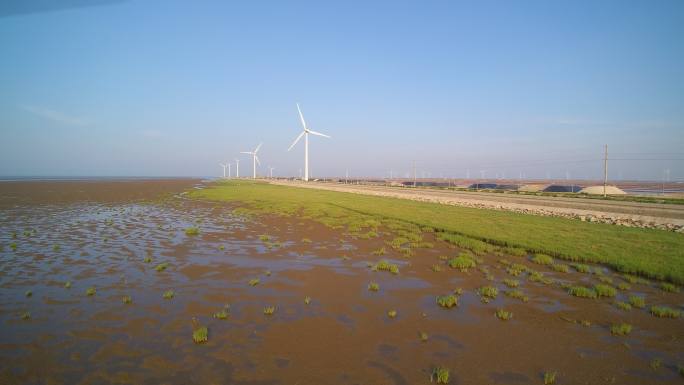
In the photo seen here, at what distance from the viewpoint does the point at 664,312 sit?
981 cm

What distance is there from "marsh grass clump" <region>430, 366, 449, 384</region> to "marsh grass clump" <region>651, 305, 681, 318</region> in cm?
739

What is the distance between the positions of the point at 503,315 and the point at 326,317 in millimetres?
4949

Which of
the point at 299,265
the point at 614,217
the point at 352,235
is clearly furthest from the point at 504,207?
the point at 299,265

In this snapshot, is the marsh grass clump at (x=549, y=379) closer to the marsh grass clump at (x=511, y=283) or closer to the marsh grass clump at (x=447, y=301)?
the marsh grass clump at (x=447, y=301)

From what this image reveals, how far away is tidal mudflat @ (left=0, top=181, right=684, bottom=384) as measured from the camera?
7039 mm

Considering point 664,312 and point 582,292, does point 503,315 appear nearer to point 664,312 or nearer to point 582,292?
point 582,292

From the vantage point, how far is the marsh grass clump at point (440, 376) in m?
6.69

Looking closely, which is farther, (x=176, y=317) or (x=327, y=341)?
(x=176, y=317)

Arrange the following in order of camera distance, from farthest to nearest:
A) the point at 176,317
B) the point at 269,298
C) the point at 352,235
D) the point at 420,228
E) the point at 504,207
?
the point at 504,207 → the point at 420,228 → the point at 352,235 → the point at 269,298 → the point at 176,317

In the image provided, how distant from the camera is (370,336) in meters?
8.66

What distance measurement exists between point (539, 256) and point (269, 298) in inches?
490

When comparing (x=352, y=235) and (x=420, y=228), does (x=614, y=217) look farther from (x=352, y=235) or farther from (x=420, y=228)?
(x=352, y=235)

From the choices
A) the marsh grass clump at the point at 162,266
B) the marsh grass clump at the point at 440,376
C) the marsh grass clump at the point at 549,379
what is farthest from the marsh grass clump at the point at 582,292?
the marsh grass clump at the point at 162,266

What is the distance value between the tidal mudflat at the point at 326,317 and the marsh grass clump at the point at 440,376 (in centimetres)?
2
